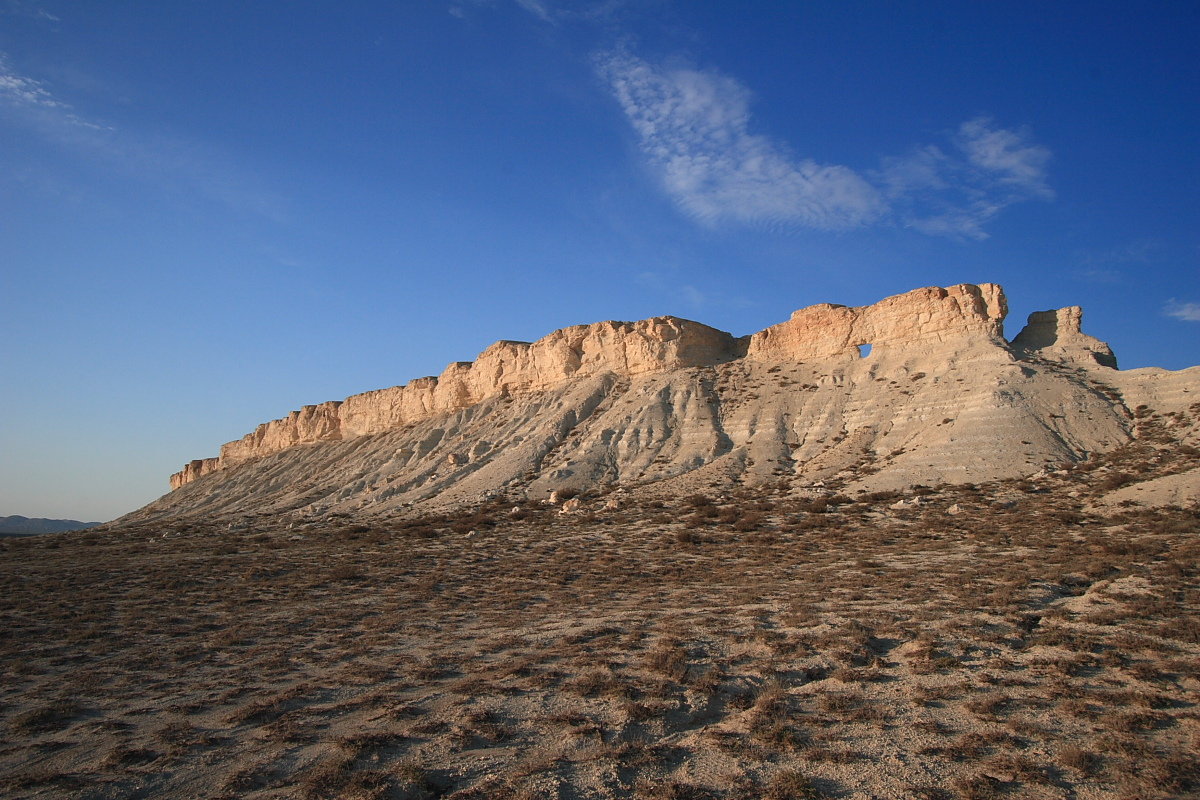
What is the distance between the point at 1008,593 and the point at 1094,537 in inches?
324

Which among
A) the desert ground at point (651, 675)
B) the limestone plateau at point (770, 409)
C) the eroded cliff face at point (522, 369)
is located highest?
the eroded cliff face at point (522, 369)

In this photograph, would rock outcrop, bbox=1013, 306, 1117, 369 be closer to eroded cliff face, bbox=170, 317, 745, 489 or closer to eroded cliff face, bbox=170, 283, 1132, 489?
eroded cliff face, bbox=170, 283, 1132, 489

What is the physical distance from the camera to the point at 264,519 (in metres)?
42.1

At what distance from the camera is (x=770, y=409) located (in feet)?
125

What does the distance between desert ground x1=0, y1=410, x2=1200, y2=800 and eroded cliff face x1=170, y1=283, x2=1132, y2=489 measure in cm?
1885

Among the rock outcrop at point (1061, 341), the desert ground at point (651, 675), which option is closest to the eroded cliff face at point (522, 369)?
the rock outcrop at point (1061, 341)

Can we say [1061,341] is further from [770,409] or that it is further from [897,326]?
[770,409]

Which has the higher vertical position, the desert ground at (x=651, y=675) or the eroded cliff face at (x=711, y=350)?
the eroded cliff face at (x=711, y=350)

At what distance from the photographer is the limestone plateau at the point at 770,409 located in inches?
1125

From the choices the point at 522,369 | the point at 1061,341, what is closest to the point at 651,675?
the point at 1061,341

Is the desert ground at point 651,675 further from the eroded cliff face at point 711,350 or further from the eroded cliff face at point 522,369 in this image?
the eroded cliff face at point 522,369

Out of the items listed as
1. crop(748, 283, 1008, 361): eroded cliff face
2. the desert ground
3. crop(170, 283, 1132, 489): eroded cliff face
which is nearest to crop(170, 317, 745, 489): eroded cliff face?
crop(170, 283, 1132, 489): eroded cliff face

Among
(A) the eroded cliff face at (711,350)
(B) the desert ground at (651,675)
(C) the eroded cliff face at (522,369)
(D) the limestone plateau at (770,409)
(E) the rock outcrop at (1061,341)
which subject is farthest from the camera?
(C) the eroded cliff face at (522,369)

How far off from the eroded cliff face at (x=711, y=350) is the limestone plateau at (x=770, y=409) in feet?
0.41
